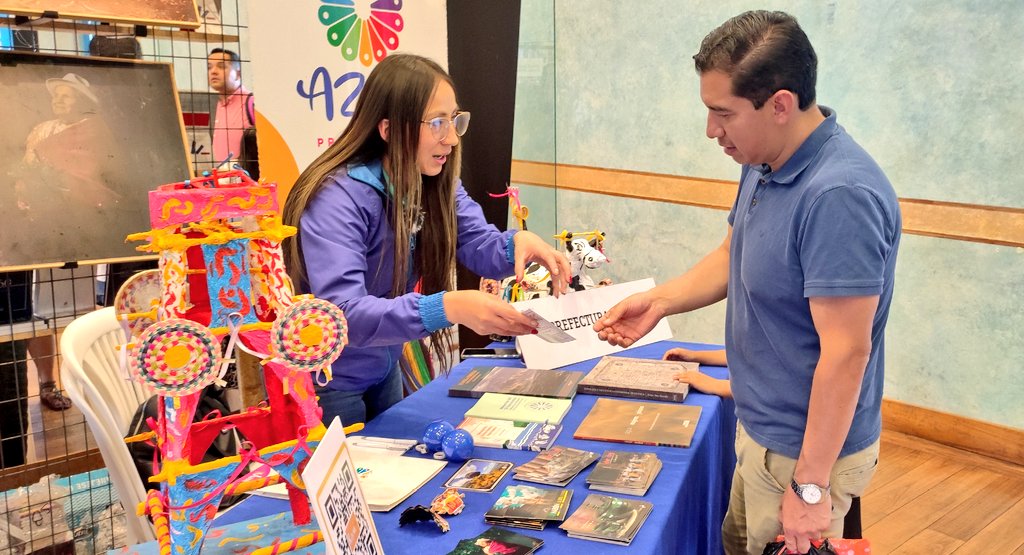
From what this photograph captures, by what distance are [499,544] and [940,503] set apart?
2.54 metres

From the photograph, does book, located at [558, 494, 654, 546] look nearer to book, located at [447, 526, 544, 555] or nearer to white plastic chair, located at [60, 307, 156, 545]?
book, located at [447, 526, 544, 555]

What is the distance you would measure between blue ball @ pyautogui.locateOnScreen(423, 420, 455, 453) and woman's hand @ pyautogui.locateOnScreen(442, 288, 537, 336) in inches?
8.4

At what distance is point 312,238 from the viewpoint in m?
1.69

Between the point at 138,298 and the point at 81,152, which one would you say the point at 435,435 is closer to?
the point at 138,298

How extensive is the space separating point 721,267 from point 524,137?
2690 mm

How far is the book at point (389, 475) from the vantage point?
4.65ft

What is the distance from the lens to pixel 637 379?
2.05 m

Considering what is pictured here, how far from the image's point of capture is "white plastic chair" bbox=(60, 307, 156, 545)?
180 cm

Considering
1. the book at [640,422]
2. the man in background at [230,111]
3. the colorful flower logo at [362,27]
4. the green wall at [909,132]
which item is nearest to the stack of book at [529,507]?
the book at [640,422]

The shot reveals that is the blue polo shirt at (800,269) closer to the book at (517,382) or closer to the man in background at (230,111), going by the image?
the book at (517,382)

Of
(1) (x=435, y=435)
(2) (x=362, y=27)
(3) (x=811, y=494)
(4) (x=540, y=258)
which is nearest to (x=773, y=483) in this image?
(3) (x=811, y=494)

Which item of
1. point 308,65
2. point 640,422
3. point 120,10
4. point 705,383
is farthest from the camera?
point 308,65

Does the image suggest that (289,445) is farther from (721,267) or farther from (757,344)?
(721,267)

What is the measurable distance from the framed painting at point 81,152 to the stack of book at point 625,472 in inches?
73.5
